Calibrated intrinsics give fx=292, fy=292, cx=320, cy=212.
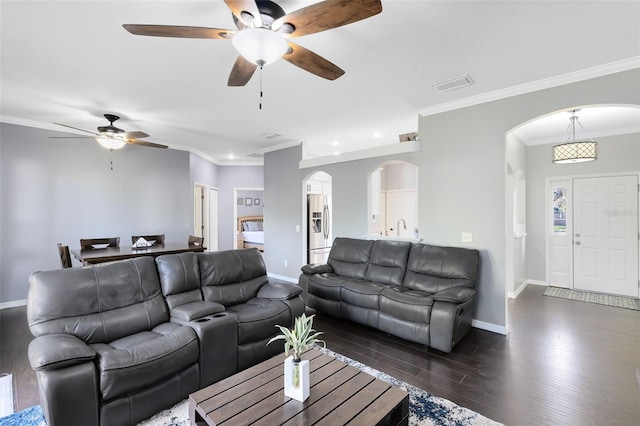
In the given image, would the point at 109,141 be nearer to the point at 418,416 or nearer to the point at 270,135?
the point at 270,135

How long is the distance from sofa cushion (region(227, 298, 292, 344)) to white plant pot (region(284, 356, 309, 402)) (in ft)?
3.45

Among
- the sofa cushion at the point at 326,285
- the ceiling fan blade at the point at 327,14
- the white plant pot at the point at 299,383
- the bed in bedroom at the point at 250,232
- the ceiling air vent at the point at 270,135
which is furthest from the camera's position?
the bed in bedroom at the point at 250,232

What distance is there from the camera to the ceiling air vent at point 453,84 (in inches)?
126

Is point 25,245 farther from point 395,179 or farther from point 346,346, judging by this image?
point 395,179

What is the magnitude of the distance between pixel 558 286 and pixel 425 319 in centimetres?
435

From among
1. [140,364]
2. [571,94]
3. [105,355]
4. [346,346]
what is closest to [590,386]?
[346,346]

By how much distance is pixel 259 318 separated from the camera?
2.77 metres

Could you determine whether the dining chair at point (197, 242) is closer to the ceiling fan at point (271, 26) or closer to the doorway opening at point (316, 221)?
the doorway opening at point (316, 221)

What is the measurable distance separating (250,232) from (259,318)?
23.6 feet

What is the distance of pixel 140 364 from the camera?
1948mm

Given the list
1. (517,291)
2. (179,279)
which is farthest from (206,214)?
(517,291)

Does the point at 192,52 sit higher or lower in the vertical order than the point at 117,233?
higher

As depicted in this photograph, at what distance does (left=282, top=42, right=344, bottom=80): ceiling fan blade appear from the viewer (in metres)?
1.99

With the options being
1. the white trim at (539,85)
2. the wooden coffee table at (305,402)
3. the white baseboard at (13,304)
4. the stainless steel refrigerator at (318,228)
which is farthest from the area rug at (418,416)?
the stainless steel refrigerator at (318,228)
